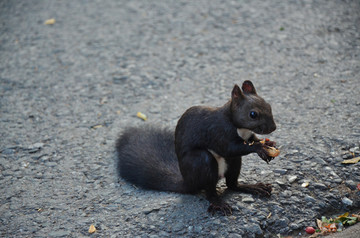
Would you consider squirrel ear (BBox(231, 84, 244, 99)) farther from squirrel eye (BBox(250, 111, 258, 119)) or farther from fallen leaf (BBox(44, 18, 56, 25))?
fallen leaf (BBox(44, 18, 56, 25))

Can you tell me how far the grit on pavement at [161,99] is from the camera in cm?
265

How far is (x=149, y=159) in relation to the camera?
118 inches

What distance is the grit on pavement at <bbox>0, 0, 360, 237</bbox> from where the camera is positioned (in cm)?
265

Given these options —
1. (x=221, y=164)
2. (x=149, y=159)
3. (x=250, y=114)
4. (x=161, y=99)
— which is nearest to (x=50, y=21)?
(x=161, y=99)

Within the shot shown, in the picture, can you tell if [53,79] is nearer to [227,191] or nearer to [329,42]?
[227,191]

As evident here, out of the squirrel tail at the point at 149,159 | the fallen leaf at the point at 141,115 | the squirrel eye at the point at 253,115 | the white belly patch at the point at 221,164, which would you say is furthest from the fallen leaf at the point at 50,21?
the squirrel eye at the point at 253,115

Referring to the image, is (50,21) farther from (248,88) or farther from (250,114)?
(250,114)

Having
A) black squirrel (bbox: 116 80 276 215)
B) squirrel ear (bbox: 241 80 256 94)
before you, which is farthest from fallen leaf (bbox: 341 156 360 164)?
squirrel ear (bbox: 241 80 256 94)

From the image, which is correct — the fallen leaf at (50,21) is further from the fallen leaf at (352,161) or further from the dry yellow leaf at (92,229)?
the fallen leaf at (352,161)

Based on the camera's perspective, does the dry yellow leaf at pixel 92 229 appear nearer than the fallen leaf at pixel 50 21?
Yes

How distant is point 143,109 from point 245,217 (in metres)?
1.76

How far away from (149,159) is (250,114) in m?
0.88

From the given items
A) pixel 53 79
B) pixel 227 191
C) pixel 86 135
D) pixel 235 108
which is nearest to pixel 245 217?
pixel 227 191

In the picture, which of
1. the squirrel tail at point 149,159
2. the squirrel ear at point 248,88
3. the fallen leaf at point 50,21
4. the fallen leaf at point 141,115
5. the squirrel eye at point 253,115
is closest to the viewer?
the squirrel eye at point 253,115
